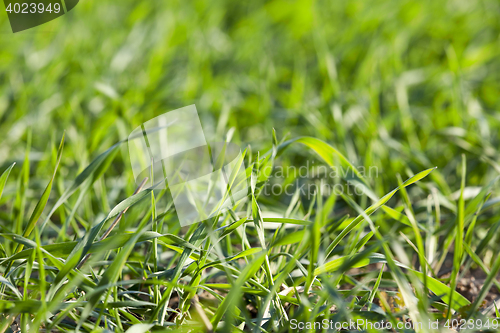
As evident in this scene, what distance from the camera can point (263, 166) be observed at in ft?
2.69

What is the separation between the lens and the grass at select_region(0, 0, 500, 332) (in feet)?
2.18

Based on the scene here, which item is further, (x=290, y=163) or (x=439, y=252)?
(x=290, y=163)

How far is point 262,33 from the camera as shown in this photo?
5.90 feet

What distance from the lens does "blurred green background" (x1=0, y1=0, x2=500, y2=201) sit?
1.23 metres

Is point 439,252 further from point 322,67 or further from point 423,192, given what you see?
point 322,67

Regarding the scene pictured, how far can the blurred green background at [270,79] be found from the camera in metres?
1.23

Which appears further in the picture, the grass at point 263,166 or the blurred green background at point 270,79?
the blurred green background at point 270,79

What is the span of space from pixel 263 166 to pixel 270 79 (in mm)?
780

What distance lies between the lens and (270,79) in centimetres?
151

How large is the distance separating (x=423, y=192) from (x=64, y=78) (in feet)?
4.61

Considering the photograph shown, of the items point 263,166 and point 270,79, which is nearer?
point 263,166

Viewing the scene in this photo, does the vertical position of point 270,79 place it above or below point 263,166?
above

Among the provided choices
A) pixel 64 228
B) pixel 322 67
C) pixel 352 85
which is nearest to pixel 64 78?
pixel 64 228

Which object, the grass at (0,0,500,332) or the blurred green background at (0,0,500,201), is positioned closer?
the grass at (0,0,500,332)
